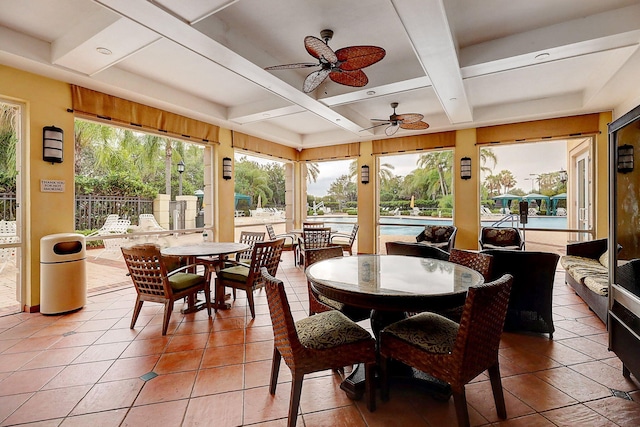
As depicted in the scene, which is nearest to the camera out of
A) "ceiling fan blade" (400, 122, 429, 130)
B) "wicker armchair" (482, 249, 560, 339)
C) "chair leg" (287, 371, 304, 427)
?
"chair leg" (287, 371, 304, 427)

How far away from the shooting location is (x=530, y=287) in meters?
2.77

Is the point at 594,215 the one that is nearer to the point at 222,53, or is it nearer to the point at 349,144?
the point at 349,144

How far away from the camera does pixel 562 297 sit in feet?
12.6

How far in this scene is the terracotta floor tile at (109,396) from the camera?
1.83 meters

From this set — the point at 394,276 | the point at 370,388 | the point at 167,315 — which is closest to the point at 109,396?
the point at 167,315

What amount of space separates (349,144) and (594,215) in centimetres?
469

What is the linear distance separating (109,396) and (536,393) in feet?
8.98

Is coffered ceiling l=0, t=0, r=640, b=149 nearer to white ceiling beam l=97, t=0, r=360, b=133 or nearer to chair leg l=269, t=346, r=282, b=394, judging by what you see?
white ceiling beam l=97, t=0, r=360, b=133

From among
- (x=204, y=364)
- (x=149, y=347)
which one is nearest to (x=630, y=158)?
(x=204, y=364)

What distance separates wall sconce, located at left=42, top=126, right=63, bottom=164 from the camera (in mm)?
3389

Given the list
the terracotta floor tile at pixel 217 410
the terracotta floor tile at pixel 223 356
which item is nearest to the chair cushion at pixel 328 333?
the terracotta floor tile at pixel 217 410

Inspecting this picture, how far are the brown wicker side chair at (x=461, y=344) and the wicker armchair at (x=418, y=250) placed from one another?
4.40 ft

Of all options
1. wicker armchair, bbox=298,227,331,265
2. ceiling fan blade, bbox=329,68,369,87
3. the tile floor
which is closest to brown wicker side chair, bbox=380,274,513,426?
the tile floor

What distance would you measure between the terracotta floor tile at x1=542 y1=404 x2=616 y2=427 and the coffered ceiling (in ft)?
9.01
